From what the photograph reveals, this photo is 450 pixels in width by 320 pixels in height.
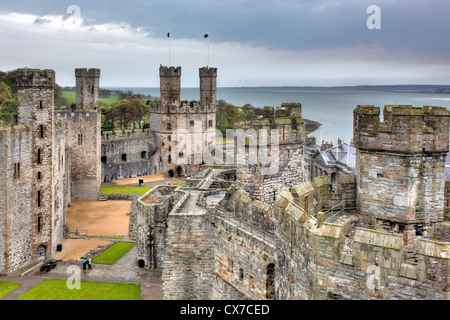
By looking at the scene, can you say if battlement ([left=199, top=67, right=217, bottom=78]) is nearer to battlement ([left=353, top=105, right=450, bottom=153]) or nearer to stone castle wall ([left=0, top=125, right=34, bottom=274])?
stone castle wall ([left=0, top=125, right=34, bottom=274])

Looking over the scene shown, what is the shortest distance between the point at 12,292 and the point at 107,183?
24.8m

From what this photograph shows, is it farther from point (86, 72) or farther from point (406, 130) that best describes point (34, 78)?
point (406, 130)

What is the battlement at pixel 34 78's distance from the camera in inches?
909

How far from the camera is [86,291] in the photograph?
1906cm

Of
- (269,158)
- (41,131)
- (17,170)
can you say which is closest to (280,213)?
(269,158)

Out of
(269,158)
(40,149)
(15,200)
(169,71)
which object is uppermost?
(169,71)

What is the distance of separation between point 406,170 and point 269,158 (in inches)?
230

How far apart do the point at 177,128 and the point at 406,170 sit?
40351 mm

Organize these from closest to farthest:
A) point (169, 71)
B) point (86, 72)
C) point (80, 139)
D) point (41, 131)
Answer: point (41, 131), point (80, 139), point (86, 72), point (169, 71)

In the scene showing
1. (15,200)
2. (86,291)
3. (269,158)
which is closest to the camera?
(269,158)

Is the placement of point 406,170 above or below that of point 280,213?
above

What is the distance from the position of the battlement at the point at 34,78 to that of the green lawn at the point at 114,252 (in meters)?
9.05

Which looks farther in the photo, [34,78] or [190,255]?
[34,78]

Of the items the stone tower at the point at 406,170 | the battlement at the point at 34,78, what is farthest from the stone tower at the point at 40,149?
the stone tower at the point at 406,170
